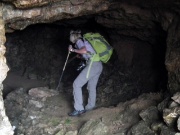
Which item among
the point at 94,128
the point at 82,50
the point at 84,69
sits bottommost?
the point at 94,128

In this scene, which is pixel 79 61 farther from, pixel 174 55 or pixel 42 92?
pixel 174 55

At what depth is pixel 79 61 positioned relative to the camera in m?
12.1

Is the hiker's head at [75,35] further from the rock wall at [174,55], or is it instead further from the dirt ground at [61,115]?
the rock wall at [174,55]

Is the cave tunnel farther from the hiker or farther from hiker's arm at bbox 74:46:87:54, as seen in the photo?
hiker's arm at bbox 74:46:87:54

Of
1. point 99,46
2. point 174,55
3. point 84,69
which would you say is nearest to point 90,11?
point 99,46

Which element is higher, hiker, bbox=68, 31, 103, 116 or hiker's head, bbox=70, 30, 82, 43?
hiker's head, bbox=70, 30, 82, 43

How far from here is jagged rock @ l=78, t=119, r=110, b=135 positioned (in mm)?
6570

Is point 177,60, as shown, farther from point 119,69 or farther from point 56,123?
point 119,69

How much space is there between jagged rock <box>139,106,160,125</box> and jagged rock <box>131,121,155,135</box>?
0.14m

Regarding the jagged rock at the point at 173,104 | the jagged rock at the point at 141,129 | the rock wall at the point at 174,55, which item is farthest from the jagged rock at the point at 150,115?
the rock wall at the point at 174,55

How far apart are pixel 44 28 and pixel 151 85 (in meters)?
5.49

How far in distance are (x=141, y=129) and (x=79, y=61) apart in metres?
6.31

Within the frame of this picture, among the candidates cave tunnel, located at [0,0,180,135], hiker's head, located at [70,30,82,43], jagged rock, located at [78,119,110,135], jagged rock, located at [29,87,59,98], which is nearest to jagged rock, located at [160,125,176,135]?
cave tunnel, located at [0,0,180,135]

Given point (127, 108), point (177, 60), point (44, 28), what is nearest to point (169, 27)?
point (177, 60)
